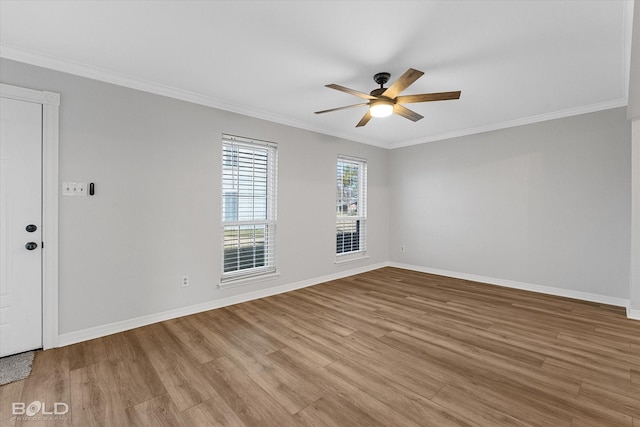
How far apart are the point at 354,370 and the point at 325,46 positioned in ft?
8.92

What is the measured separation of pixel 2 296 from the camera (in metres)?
2.45

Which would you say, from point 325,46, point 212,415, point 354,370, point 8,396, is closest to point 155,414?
point 212,415

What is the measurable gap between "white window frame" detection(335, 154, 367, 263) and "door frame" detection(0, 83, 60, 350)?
385cm

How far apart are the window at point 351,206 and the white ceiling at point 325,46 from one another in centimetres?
195

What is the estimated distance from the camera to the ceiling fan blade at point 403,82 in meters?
2.27

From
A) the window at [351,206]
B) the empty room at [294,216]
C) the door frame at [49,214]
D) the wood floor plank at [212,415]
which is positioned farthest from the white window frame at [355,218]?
the door frame at [49,214]

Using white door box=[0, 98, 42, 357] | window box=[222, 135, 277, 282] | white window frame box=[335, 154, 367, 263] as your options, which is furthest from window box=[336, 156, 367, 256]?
white door box=[0, 98, 42, 357]

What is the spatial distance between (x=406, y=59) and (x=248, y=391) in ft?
10.1

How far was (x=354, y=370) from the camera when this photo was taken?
7.48ft

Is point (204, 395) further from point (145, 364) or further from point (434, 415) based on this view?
point (434, 415)

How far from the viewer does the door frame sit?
8.50 feet

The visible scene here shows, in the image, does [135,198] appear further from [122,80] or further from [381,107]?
[381,107]

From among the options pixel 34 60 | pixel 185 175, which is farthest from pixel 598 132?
pixel 34 60

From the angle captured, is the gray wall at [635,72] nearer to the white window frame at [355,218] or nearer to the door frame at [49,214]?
the white window frame at [355,218]
